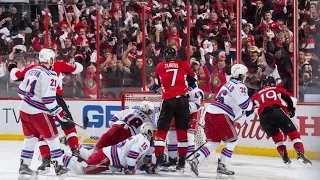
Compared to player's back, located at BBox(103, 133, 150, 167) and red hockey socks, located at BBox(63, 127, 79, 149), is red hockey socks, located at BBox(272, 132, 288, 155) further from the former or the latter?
red hockey socks, located at BBox(63, 127, 79, 149)

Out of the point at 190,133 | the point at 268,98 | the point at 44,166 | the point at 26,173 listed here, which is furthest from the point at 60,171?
the point at 268,98

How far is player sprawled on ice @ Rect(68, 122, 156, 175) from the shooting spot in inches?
307

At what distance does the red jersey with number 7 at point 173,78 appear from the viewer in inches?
318

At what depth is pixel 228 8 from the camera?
417 inches

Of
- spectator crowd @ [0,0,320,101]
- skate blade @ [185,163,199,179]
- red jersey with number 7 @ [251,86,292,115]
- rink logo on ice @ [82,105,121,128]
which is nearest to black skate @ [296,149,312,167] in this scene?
red jersey with number 7 @ [251,86,292,115]

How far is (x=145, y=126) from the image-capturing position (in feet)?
26.0

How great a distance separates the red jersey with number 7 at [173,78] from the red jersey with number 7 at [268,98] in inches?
38.5

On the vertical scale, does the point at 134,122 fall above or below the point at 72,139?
above

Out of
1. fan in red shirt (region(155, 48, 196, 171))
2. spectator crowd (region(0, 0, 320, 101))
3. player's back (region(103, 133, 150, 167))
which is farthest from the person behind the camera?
spectator crowd (region(0, 0, 320, 101))

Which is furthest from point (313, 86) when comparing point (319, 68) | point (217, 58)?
point (217, 58)

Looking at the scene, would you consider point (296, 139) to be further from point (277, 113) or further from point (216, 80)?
point (216, 80)

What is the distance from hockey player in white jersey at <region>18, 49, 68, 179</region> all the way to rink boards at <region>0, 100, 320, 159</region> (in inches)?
70.9

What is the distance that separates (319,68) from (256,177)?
1667 millimetres

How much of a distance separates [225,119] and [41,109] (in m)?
1.66
